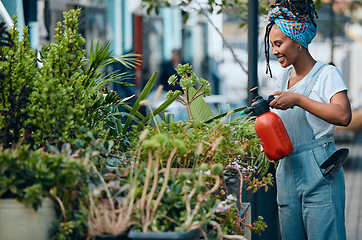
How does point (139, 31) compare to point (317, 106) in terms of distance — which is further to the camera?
point (139, 31)

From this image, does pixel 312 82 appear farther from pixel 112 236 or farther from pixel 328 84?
pixel 112 236

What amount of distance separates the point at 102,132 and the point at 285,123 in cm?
92

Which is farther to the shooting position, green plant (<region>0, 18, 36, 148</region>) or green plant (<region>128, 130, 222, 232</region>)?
green plant (<region>0, 18, 36, 148</region>)

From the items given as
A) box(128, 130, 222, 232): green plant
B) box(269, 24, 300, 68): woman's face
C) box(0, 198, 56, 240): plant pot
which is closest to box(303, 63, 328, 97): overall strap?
box(269, 24, 300, 68): woman's face

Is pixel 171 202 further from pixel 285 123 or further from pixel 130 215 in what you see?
pixel 285 123

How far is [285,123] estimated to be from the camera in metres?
2.53

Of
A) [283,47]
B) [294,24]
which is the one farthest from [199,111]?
[294,24]

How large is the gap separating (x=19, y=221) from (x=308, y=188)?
1.38 metres

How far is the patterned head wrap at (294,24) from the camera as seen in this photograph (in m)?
2.45

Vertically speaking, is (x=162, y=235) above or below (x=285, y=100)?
below

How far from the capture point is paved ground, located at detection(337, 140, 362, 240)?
5.63m

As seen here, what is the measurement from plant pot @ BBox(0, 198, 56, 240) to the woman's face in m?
1.40

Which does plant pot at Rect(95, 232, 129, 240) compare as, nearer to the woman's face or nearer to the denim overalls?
the denim overalls

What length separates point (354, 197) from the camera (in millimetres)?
7469
